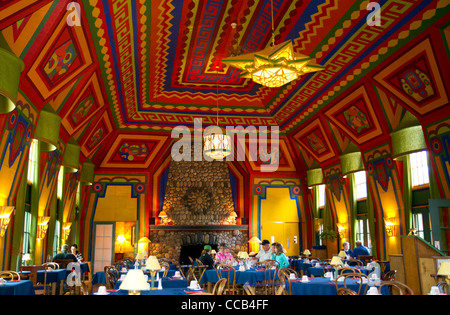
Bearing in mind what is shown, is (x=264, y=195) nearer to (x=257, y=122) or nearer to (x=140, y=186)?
(x=257, y=122)

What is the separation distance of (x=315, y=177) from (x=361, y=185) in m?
2.31

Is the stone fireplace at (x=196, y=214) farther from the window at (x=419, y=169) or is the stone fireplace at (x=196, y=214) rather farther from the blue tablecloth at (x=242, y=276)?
the blue tablecloth at (x=242, y=276)

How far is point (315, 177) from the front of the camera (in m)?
15.9

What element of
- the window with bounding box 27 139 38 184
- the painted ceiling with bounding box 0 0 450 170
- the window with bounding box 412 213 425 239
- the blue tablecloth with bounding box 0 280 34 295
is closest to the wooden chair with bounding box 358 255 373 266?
the window with bounding box 412 213 425 239

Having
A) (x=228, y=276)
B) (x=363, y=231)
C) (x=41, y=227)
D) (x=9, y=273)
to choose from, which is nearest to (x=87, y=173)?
(x=41, y=227)

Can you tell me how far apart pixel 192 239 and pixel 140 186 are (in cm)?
291

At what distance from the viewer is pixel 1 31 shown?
19.4ft

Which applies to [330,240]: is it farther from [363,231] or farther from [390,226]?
[390,226]

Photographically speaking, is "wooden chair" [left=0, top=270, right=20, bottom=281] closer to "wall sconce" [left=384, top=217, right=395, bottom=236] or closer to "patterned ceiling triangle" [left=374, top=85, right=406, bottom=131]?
"patterned ceiling triangle" [left=374, top=85, right=406, bottom=131]

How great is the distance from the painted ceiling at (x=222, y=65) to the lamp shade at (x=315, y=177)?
1114 millimetres

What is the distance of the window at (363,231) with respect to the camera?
1329 centimetres
